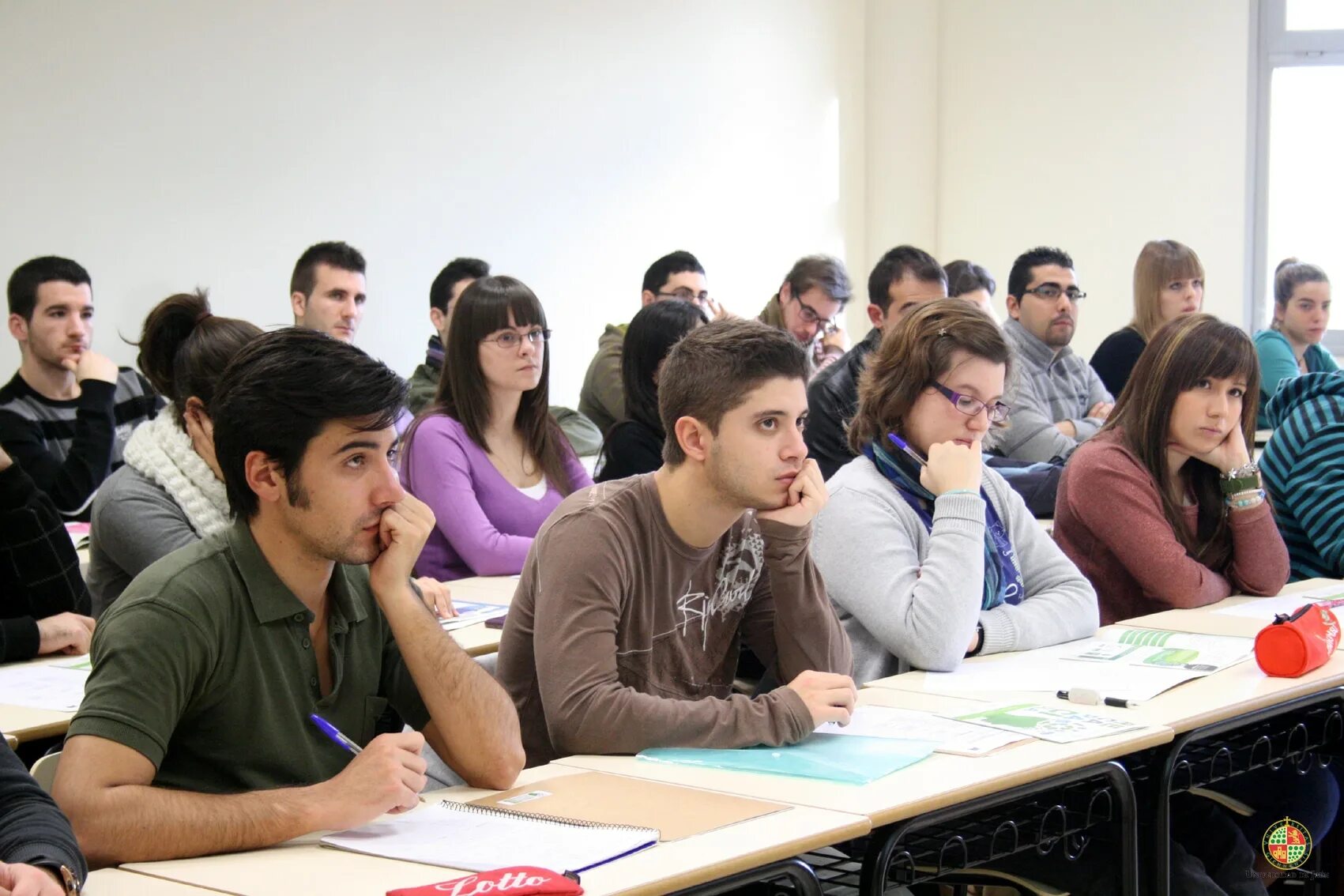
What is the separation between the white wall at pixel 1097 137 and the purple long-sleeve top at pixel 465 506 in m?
4.92

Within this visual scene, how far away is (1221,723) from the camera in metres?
2.18

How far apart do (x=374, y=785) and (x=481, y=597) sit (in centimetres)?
162

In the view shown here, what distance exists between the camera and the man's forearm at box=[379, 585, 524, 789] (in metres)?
1.82

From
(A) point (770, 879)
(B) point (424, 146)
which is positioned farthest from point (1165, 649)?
(B) point (424, 146)

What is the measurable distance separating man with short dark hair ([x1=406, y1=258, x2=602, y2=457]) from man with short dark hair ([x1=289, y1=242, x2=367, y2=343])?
32 centimetres

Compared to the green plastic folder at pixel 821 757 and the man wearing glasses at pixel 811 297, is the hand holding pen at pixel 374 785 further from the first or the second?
the man wearing glasses at pixel 811 297

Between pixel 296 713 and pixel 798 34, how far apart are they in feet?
20.7

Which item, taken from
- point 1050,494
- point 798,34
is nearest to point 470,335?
point 1050,494

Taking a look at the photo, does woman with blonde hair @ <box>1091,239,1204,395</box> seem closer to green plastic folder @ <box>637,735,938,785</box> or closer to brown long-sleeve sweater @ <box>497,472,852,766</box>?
brown long-sleeve sweater @ <box>497,472,852,766</box>

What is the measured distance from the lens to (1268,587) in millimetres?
3115

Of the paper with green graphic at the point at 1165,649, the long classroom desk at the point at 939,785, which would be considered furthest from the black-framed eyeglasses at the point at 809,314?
the long classroom desk at the point at 939,785

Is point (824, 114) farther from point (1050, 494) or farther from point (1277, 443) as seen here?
point (1277, 443)

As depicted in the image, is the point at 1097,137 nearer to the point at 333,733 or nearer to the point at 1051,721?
the point at 1051,721

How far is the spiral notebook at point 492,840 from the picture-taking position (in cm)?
150
